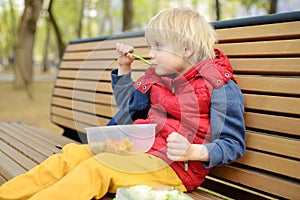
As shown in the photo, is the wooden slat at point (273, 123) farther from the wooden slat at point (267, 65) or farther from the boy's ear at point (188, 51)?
the boy's ear at point (188, 51)

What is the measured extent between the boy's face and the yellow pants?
1.41 ft

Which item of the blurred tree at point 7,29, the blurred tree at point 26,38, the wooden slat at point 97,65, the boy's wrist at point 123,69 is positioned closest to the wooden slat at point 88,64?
the wooden slat at point 97,65

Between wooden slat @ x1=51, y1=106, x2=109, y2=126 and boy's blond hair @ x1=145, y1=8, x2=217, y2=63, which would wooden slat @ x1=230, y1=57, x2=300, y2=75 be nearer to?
boy's blond hair @ x1=145, y1=8, x2=217, y2=63

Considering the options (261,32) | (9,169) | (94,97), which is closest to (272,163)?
(261,32)

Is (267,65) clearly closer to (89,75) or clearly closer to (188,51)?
(188,51)

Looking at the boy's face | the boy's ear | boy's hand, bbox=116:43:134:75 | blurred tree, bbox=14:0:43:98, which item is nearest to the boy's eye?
the boy's face

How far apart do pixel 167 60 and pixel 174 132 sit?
0.42 m

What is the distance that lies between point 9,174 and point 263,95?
131 cm

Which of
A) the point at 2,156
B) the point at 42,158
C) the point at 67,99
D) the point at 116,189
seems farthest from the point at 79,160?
the point at 67,99

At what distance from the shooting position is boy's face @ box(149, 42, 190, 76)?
185 centimetres

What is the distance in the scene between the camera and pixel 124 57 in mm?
2129

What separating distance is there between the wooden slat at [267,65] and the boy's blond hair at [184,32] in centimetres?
19

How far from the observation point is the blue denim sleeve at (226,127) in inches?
66.6

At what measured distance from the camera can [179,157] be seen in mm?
1627
